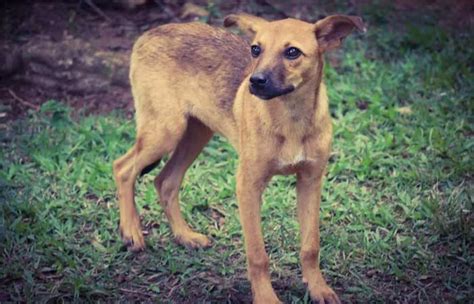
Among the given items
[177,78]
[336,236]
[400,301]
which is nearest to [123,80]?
[177,78]

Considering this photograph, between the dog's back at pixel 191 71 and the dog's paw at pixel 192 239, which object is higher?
the dog's back at pixel 191 71

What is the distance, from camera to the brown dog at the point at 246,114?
5039 mm

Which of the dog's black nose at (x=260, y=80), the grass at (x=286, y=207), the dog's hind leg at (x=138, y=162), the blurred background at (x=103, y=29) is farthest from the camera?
the blurred background at (x=103, y=29)

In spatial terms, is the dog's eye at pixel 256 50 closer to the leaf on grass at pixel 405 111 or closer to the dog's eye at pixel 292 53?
the dog's eye at pixel 292 53

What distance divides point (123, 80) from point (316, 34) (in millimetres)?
3649

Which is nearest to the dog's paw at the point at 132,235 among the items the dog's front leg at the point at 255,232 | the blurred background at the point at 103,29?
the dog's front leg at the point at 255,232

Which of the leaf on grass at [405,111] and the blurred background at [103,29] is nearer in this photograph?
the leaf on grass at [405,111]

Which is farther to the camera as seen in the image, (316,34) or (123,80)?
(123,80)

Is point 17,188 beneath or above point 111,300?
beneath

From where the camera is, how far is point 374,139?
7418 mm

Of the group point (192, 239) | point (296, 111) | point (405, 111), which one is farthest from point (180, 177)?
point (405, 111)

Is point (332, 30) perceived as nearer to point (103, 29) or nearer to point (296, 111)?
point (296, 111)

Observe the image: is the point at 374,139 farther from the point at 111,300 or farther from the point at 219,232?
the point at 111,300

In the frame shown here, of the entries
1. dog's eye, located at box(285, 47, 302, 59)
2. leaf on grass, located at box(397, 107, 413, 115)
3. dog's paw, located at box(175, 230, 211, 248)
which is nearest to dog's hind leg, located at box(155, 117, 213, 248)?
dog's paw, located at box(175, 230, 211, 248)
